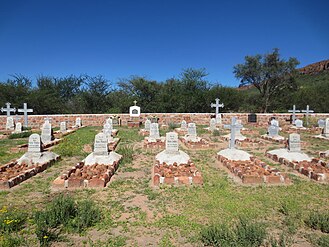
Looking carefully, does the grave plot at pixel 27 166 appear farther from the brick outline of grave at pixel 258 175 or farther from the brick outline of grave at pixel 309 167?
the brick outline of grave at pixel 309 167

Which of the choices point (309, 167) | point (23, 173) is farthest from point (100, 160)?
point (309, 167)

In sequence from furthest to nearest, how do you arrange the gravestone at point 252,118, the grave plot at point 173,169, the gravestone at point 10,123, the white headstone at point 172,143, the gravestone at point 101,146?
the gravestone at point 252,118
the gravestone at point 10,123
the white headstone at point 172,143
the gravestone at point 101,146
the grave plot at point 173,169

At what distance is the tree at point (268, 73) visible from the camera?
1223 inches

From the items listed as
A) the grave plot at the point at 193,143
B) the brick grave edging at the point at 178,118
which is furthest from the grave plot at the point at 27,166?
the brick grave edging at the point at 178,118

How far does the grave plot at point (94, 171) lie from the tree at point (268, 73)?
2809 cm

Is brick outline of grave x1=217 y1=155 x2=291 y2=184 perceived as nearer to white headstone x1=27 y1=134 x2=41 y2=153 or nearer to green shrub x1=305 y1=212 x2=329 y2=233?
green shrub x1=305 y1=212 x2=329 y2=233

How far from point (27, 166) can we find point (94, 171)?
2417 millimetres

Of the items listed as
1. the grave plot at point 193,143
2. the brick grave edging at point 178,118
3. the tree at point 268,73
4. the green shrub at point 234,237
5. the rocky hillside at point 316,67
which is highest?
the rocky hillside at point 316,67

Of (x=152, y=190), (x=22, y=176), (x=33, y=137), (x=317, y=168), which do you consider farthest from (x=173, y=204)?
(x=33, y=137)

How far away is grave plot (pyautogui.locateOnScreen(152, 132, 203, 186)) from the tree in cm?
2670

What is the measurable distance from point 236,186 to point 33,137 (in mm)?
6641

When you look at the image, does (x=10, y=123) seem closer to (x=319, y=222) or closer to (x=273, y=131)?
(x=273, y=131)

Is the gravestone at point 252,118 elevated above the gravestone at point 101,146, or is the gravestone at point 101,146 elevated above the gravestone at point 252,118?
the gravestone at point 252,118

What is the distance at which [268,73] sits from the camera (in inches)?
1257
